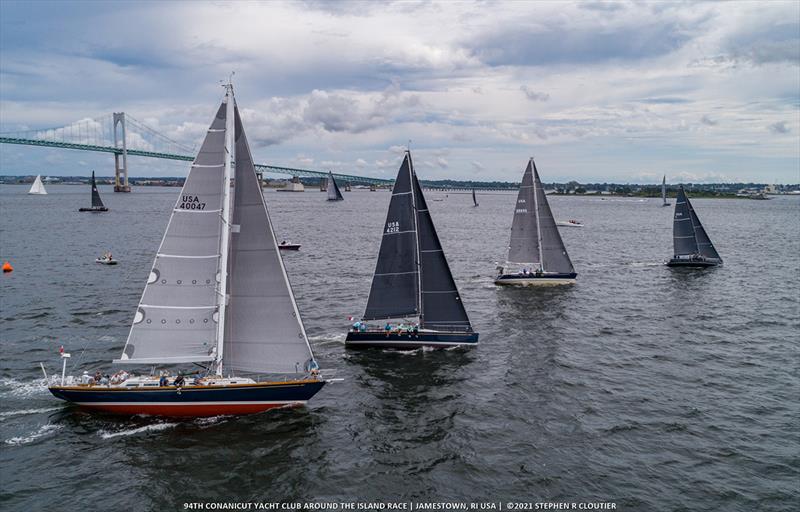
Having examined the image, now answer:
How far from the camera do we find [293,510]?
17.8 m

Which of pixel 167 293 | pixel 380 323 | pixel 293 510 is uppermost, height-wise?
pixel 167 293

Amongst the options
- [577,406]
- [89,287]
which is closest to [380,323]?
[577,406]

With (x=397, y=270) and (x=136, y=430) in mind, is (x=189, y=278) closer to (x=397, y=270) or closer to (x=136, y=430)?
(x=136, y=430)

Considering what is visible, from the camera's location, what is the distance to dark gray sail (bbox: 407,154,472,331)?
3216 centimetres

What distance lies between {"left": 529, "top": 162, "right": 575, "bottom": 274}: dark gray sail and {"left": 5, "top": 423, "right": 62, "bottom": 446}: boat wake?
39.2 meters

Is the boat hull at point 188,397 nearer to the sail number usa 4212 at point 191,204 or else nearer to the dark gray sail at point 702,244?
the sail number usa 4212 at point 191,204

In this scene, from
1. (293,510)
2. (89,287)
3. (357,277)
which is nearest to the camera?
(293,510)

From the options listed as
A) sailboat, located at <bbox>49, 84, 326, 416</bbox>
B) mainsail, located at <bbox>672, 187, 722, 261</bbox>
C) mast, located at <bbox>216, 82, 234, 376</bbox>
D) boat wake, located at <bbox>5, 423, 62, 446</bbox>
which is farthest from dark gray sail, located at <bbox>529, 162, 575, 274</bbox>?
boat wake, located at <bbox>5, 423, 62, 446</bbox>

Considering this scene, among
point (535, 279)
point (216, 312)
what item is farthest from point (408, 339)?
point (535, 279)

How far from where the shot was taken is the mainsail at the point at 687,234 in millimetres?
58906

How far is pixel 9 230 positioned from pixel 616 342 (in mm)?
95051

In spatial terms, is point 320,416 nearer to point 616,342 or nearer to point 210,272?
point 210,272

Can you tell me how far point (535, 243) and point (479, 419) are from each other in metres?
29.1

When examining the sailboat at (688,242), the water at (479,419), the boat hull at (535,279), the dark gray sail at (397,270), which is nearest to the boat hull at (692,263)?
the sailboat at (688,242)
